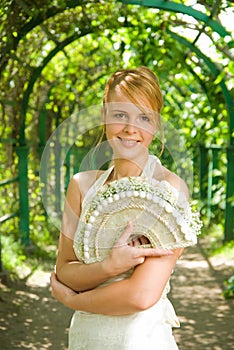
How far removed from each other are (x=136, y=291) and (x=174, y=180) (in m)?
0.28

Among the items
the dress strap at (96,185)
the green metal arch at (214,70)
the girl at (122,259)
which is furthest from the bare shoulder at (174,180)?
the green metal arch at (214,70)

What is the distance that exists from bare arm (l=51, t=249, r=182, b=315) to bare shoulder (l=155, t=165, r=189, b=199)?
0.15 metres

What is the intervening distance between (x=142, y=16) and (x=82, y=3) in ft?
3.53

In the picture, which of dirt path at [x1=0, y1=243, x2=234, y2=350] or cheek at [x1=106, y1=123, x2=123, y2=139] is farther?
dirt path at [x1=0, y1=243, x2=234, y2=350]

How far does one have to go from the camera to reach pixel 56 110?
9578mm

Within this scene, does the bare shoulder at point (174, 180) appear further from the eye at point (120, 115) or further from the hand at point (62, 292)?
the hand at point (62, 292)

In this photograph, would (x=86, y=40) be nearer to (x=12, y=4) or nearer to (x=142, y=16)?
(x=142, y=16)

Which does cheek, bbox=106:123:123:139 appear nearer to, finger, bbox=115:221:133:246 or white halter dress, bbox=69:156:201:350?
white halter dress, bbox=69:156:201:350

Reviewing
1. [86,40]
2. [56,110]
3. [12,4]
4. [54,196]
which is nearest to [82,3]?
[12,4]

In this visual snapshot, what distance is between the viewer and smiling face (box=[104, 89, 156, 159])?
1543mm

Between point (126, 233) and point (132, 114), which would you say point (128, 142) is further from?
point (126, 233)

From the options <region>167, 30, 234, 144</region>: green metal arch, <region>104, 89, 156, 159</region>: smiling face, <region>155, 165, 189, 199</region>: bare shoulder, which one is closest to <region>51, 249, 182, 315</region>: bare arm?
<region>155, 165, 189, 199</region>: bare shoulder

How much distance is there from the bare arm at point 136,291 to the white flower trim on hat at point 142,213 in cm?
5

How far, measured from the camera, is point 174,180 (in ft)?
5.19
